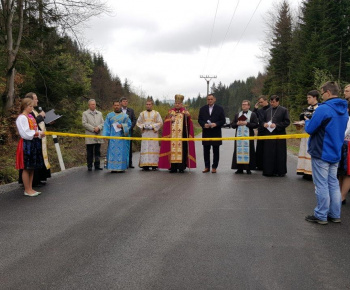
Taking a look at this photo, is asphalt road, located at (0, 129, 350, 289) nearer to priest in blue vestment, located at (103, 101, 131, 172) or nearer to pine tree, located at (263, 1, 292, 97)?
priest in blue vestment, located at (103, 101, 131, 172)

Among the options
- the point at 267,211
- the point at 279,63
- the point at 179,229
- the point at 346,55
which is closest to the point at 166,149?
the point at 267,211

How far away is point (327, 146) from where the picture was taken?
5258 mm

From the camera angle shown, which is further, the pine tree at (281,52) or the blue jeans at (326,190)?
the pine tree at (281,52)

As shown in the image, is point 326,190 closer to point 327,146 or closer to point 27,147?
point 327,146

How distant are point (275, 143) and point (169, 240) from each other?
20.0 ft

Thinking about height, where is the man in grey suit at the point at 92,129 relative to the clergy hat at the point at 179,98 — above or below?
below

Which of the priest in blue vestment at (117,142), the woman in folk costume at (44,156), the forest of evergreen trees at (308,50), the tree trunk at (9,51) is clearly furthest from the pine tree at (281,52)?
the woman in folk costume at (44,156)

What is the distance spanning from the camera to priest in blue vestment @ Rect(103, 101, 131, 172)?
10.2 meters

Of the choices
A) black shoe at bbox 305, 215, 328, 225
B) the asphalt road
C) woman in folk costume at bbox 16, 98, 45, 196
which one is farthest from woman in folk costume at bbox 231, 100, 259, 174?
woman in folk costume at bbox 16, 98, 45, 196

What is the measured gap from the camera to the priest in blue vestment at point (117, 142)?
33.4 ft

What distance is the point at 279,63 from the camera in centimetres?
5178

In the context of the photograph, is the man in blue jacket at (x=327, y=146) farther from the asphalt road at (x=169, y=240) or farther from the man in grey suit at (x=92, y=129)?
the man in grey suit at (x=92, y=129)

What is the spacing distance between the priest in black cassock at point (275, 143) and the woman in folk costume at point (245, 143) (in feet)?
1.45

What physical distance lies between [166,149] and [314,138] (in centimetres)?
574
